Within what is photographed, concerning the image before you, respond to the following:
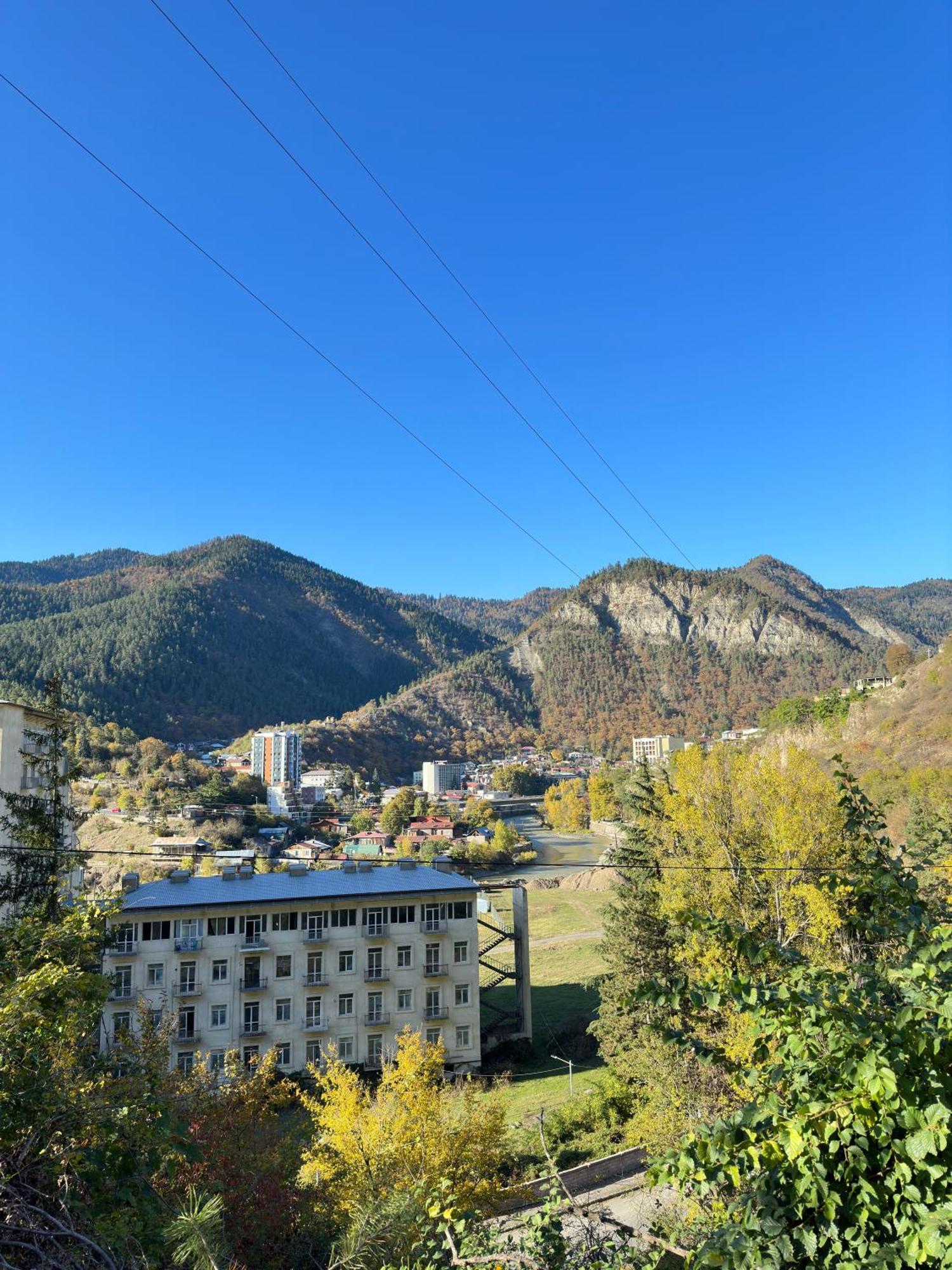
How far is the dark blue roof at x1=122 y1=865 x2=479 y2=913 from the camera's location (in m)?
20.6

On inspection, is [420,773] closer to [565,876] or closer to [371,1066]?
[565,876]

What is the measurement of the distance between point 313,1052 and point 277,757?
8354 cm

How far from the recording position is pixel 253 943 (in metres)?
20.8

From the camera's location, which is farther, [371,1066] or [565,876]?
[565,876]

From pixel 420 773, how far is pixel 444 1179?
11896cm

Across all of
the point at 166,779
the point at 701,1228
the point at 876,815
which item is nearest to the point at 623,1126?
the point at 701,1228

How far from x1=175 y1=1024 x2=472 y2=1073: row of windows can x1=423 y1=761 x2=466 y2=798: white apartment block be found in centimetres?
8480

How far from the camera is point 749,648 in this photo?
183250mm

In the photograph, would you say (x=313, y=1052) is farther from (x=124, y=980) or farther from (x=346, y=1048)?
(x=124, y=980)

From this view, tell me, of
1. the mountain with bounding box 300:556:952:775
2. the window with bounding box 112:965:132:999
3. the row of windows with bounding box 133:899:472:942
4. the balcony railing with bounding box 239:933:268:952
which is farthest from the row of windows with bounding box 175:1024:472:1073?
the mountain with bounding box 300:556:952:775

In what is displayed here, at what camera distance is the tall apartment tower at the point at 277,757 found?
9869cm

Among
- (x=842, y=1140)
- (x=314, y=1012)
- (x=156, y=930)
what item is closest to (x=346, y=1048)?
(x=314, y=1012)

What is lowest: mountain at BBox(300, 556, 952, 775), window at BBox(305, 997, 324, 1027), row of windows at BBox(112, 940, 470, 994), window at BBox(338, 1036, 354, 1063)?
window at BBox(338, 1036, 354, 1063)

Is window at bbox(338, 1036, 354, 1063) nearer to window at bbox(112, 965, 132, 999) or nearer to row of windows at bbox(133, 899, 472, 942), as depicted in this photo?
row of windows at bbox(133, 899, 472, 942)
